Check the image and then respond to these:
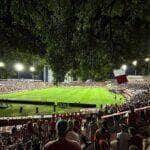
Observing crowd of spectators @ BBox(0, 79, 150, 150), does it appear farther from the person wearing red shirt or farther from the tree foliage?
the tree foliage

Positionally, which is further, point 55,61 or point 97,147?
point 55,61

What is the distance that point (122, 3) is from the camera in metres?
17.7

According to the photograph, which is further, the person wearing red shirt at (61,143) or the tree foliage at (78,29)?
the tree foliage at (78,29)

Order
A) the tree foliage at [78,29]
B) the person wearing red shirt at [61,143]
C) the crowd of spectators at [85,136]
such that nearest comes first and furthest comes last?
the person wearing red shirt at [61,143], the crowd of spectators at [85,136], the tree foliage at [78,29]

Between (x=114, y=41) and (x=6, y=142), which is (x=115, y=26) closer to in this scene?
(x=114, y=41)

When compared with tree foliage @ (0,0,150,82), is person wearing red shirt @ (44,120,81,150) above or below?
below

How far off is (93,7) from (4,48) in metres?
4.58

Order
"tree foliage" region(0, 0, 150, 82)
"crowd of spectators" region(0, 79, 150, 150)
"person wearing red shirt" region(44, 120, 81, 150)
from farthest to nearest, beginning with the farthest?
"tree foliage" region(0, 0, 150, 82), "crowd of spectators" region(0, 79, 150, 150), "person wearing red shirt" region(44, 120, 81, 150)

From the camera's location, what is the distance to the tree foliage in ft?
57.8

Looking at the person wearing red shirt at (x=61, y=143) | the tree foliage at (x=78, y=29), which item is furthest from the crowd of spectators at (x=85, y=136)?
the tree foliage at (x=78, y=29)

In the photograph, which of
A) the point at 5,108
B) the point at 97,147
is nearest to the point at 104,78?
the point at 97,147

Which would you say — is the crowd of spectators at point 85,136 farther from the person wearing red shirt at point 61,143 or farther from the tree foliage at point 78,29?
the tree foliage at point 78,29

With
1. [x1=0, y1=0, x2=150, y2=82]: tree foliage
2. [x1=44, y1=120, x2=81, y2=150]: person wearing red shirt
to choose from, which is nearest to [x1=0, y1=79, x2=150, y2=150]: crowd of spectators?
[x1=44, y1=120, x2=81, y2=150]: person wearing red shirt

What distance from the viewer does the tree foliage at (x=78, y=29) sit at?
693 inches
